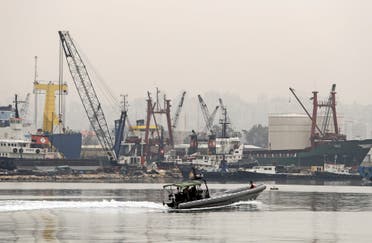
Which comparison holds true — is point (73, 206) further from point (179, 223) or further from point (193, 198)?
point (179, 223)

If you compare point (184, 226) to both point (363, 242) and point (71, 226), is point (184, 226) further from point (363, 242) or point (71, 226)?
point (363, 242)

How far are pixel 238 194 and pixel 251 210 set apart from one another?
21.9ft

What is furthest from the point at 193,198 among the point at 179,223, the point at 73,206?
the point at 179,223

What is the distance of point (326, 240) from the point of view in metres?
67.7

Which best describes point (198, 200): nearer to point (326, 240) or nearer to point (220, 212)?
point (220, 212)

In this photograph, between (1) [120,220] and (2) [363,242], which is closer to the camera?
(2) [363,242]

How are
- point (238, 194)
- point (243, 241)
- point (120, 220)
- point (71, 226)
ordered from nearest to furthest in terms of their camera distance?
1. point (243, 241)
2. point (71, 226)
3. point (120, 220)
4. point (238, 194)

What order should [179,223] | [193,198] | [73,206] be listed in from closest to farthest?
[179,223], [193,198], [73,206]

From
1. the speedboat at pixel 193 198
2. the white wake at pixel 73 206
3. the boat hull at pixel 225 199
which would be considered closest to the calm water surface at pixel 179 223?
the white wake at pixel 73 206

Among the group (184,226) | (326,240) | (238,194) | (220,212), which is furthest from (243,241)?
(238,194)

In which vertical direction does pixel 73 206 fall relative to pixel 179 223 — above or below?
above

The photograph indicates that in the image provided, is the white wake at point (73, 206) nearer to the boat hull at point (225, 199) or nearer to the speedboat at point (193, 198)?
the speedboat at point (193, 198)

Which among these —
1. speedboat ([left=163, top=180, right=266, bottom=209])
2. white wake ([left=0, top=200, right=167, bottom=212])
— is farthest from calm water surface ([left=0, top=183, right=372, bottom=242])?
speedboat ([left=163, top=180, right=266, bottom=209])

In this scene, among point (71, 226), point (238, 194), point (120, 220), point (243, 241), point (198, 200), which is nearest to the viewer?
point (243, 241)
